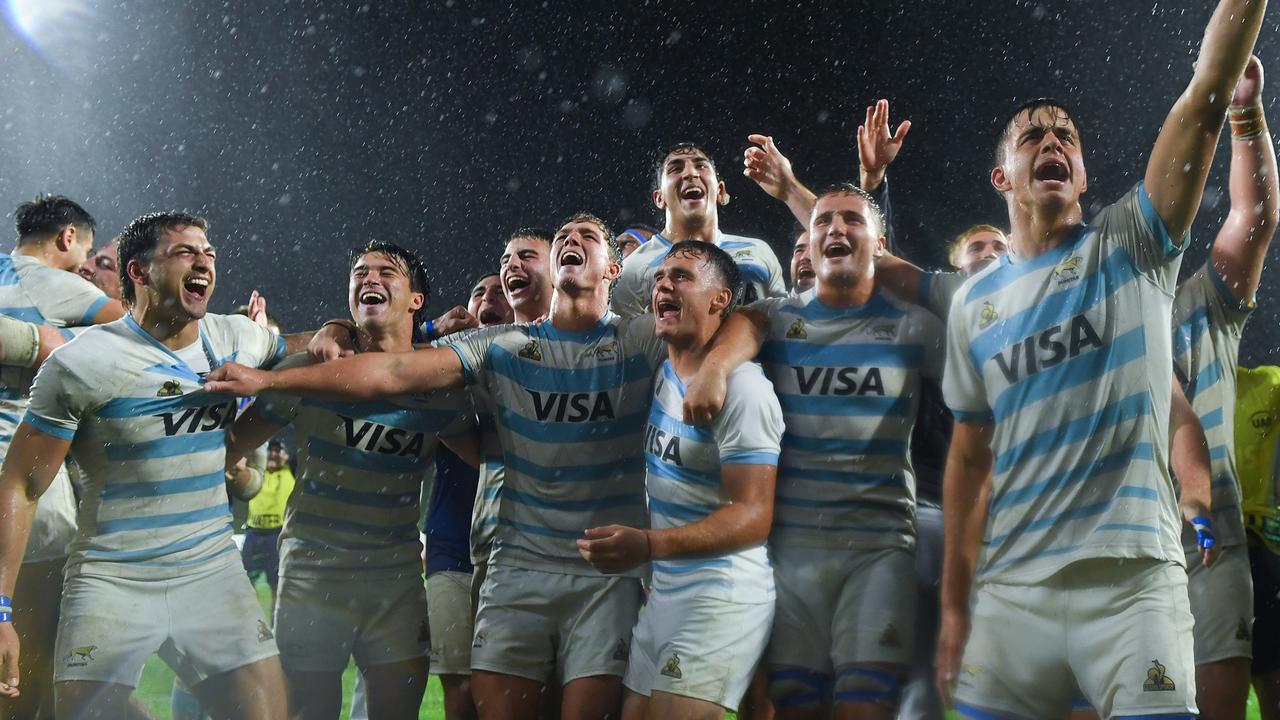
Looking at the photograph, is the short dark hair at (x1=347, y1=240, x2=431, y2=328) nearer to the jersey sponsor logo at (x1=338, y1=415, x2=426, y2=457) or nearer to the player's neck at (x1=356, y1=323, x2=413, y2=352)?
the player's neck at (x1=356, y1=323, x2=413, y2=352)

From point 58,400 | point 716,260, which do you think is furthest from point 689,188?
point 58,400

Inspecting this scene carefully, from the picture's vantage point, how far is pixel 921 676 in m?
3.77

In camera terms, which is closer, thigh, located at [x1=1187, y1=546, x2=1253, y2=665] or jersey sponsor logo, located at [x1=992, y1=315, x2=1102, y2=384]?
jersey sponsor logo, located at [x1=992, y1=315, x2=1102, y2=384]

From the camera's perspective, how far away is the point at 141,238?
3.67 metres

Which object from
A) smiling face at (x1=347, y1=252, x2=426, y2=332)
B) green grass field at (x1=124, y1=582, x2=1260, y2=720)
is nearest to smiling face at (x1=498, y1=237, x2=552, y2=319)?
smiling face at (x1=347, y1=252, x2=426, y2=332)

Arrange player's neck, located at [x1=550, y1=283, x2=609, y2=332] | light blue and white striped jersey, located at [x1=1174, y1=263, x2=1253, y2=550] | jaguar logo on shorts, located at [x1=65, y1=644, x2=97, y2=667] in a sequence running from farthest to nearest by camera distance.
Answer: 1. player's neck, located at [x1=550, y1=283, x2=609, y2=332]
2. light blue and white striped jersey, located at [x1=1174, y1=263, x2=1253, y2=550]
3. jaguar logo on shorts, located at [x1=65, y1=644, x2=97, y2=667]

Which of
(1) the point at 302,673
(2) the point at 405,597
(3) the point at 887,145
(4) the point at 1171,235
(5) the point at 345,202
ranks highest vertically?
(5) the point at 345,202

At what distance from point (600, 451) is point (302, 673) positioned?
143cm

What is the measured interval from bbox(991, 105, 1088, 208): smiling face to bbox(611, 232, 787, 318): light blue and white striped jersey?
5.21 feet

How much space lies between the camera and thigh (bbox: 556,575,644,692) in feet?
11.4

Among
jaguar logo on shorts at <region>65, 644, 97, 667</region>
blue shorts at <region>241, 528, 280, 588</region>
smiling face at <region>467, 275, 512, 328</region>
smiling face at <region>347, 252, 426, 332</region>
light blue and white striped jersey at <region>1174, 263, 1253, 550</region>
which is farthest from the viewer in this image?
blue shorts at <region>241, 528, 280, 588</region>

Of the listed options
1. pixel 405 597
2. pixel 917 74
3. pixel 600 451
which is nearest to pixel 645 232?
pixel 600 451

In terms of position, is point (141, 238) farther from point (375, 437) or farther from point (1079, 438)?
point (1079, 438)

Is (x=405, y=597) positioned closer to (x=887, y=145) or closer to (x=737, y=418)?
(x=737, y=418)
